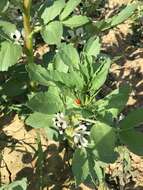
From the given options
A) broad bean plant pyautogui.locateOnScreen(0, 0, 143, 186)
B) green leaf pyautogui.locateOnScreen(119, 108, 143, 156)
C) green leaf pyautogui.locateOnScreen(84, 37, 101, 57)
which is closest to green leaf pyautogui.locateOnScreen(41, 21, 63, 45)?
broad bean plant pyautogui.locateOnScreen(0, 0, 143, 186)

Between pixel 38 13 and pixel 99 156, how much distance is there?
979 millimetres

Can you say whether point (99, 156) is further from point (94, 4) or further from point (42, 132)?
point (94, 4)

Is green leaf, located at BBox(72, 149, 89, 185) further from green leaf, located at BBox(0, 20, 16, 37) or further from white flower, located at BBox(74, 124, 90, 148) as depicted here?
green leaf, located at BBox(0, 20, 16, 37)

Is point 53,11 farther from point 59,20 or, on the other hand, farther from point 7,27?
point 7,27

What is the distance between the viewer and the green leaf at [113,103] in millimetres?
2422

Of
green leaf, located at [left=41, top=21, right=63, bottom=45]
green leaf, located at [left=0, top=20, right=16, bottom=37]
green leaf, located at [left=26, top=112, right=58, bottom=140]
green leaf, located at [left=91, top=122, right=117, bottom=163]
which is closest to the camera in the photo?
green leaf, located at [left=91, top=122, right=117, bottom=163]

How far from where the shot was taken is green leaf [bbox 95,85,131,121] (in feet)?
7.95

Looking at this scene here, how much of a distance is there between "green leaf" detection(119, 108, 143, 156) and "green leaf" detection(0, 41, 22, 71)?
0.68 meters

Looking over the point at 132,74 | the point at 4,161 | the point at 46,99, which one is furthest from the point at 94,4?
the point at 46,99

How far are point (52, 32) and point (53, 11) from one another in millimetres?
142

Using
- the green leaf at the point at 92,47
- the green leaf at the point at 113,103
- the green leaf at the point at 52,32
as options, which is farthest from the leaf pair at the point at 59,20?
the green leaf at the point at 113,103

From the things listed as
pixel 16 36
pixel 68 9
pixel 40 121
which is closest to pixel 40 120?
pixel 40 121

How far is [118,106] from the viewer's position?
245 cm

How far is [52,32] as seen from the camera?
278 cm
